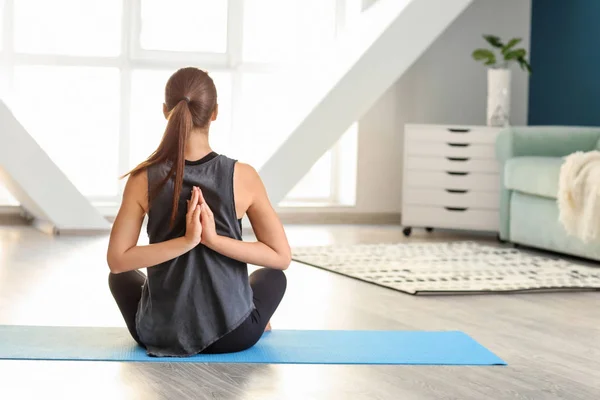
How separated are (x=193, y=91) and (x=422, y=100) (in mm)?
4441

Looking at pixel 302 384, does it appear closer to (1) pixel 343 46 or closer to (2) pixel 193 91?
(2) pixel 193 91

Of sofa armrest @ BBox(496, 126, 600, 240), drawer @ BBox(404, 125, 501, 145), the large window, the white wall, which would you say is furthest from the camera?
the white wall

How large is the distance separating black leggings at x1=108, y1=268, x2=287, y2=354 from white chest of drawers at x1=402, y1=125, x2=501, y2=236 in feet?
10.9

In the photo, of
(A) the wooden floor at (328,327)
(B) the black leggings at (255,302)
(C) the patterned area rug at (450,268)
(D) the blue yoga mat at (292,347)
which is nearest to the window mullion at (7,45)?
(A) the wooden floor at (328,327)

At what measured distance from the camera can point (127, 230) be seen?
7.98 feet

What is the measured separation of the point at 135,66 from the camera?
6.27 m

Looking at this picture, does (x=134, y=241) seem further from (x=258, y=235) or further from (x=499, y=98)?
(x=499, y=98)

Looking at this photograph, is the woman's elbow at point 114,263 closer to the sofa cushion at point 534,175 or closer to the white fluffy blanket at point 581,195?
the white fluffy blanket at point 581,195

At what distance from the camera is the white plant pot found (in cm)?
600

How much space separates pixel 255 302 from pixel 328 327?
18.1 inches

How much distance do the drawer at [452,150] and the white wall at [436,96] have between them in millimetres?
692

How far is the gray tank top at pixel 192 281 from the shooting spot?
95.8 inches

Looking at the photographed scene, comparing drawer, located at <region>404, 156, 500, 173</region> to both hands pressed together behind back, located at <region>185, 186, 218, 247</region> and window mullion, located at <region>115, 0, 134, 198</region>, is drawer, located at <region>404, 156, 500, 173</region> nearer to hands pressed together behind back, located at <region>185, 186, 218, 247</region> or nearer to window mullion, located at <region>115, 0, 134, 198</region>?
window mullion, located at <region>115, 0, 134, 198</region>

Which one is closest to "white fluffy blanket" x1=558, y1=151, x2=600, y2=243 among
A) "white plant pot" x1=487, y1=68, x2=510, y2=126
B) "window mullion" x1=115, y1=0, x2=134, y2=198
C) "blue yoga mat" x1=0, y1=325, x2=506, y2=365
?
"white plant pot" x1=487, y1=68, x2=510, y2=126
